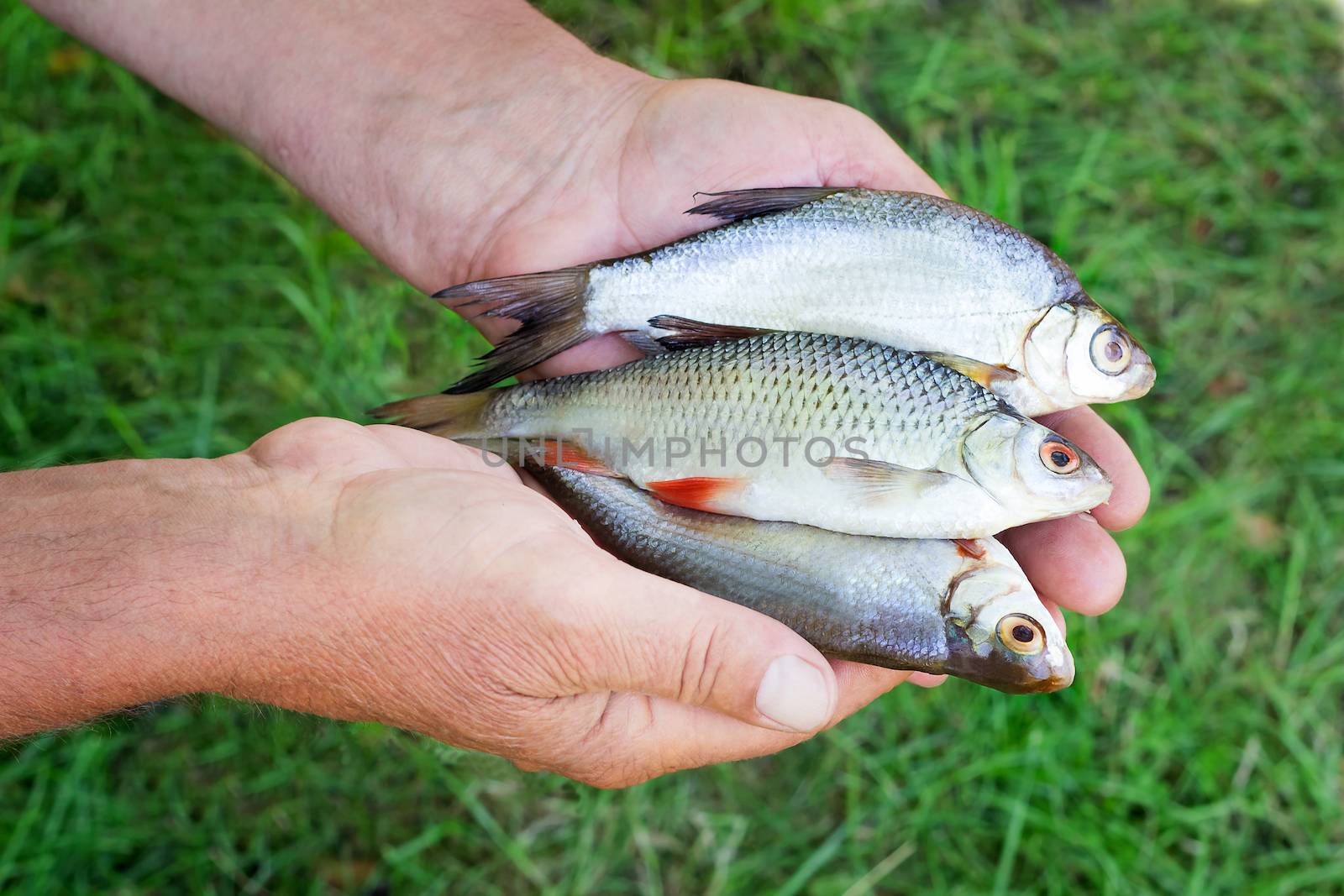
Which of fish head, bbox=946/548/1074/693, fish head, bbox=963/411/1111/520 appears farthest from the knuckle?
fish head, bbox=963/411/1111/520

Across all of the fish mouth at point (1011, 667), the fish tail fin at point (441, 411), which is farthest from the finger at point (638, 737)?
the fish tail fin at point (441, 411)

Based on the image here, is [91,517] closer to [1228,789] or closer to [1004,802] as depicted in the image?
[1004,802]

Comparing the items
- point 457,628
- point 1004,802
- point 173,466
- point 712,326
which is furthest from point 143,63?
point 1004,802

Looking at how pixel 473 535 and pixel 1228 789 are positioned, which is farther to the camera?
pixel 1228 789

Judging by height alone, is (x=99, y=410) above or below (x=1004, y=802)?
above

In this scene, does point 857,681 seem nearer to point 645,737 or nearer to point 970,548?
point 970,548

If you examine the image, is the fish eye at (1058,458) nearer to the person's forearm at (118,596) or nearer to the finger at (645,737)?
the finger at (645,737)
